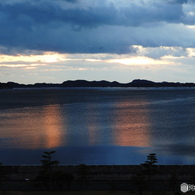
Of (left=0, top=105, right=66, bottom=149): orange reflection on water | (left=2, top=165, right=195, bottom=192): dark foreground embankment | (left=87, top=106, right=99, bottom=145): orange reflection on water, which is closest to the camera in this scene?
(left=2, top=165, right=195, bottom=192): dark foreground embankment

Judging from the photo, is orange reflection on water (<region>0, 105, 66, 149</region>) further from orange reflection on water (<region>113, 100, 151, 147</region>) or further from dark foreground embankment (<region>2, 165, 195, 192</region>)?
dark foreground embankment (<region>2, 165, 195, 192</region>)

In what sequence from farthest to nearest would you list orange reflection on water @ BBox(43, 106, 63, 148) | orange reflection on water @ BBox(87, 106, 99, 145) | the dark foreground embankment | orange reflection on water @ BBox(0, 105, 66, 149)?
orange reflection on water @ BBox(87, 106, 99, 145)
orange reflection on water @ BBox(43, 106, 63, 148)
orange reflection on water @ BBox(0, 105, 66, 149)
the dark foreground embankment

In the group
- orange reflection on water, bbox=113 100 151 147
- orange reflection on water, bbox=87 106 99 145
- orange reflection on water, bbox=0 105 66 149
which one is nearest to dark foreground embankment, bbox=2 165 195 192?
orange reflection on water, bbox=0 105 66 149

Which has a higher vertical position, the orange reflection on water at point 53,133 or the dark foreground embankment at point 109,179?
the dark foreground embankment at point 109,179

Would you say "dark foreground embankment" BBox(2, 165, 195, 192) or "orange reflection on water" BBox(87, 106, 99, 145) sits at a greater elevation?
"dark foreground embankment" BBox(2, 165, 195, 192)

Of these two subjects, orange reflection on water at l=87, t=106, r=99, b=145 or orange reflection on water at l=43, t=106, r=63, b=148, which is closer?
orange reflection on water at l=43, t=106, r=63, b=148

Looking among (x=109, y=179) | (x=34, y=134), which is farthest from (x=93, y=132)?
(x=109, y=179)

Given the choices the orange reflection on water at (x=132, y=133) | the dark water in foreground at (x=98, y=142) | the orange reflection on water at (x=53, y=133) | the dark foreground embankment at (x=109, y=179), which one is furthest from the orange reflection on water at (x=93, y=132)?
the dark foreground embankment at (x=109, y=179)

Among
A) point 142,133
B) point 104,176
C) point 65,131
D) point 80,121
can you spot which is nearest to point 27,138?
point 65,131

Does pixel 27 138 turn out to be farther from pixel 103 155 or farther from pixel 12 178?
pixel 12 178

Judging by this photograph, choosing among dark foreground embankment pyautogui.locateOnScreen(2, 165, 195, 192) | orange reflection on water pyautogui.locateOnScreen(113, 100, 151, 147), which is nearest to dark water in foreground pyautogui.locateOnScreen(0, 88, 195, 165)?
orange reflection on water pyautogui.locateOnScreen(113, 100, 151, 147)

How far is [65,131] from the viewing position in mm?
81875

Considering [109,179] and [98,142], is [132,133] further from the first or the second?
[109,179]

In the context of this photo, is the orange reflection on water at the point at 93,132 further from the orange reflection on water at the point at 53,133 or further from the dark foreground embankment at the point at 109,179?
the dark foreground embankment at the point at 109,179
